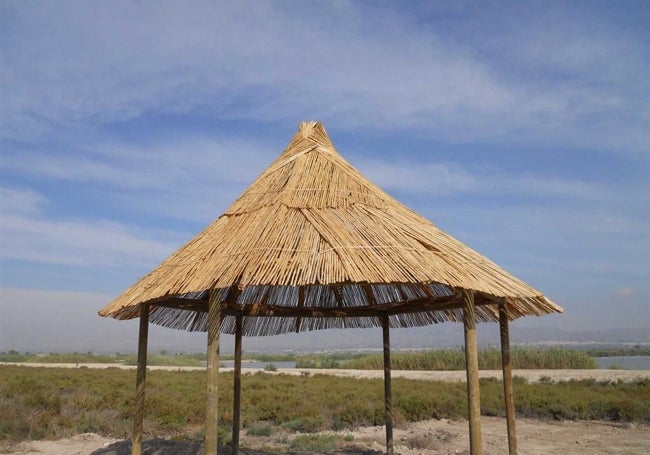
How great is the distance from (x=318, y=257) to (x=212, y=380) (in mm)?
1384

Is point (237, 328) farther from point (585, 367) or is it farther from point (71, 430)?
point (585, 367)

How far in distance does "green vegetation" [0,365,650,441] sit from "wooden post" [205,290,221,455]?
6137 millimetres

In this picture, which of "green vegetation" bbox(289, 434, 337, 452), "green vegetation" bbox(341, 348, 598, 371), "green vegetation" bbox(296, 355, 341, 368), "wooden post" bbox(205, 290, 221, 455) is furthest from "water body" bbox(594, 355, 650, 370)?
"wooden post" bbox(205, 290, 221, 455)

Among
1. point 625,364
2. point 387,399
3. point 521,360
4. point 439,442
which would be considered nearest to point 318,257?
point 387,399

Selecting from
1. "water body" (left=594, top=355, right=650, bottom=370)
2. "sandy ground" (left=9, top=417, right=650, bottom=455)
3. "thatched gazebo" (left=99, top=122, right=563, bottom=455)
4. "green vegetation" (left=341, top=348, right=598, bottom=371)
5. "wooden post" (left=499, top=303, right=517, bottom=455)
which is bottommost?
"water body" (left=594, top=355, right=650, bottom=370)

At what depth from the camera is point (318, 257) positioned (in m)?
4.67

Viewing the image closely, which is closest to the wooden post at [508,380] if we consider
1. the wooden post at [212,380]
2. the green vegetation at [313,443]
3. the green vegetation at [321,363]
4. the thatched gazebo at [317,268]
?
the thatched gazebo at [317,268]

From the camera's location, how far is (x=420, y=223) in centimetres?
610

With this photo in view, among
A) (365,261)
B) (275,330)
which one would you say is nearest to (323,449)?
(275,330)

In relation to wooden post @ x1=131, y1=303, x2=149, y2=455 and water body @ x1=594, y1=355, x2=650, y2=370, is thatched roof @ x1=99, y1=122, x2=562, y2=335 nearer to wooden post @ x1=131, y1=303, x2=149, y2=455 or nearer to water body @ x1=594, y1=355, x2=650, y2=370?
wooden post @ x1=131, y1=303, x2=149, y2=455

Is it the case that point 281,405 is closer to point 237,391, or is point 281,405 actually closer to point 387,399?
point 237,391

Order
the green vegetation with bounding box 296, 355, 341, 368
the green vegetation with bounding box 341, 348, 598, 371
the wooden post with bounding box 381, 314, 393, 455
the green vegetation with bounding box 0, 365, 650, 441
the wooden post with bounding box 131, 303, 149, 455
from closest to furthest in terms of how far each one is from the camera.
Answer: the wooden post with bounding box 131, 303, 149, 455 < the wooden post with bounding box 381, 314, 393, 455 < the green vegetation with bounding box 0, 365, 650, 441 < the green vegetation with bounding box 341, 348, 598, 371 < the green vegetation with bounding box 296, 355, 341, 368

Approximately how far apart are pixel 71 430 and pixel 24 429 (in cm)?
79

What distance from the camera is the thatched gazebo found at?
4.62 meters
